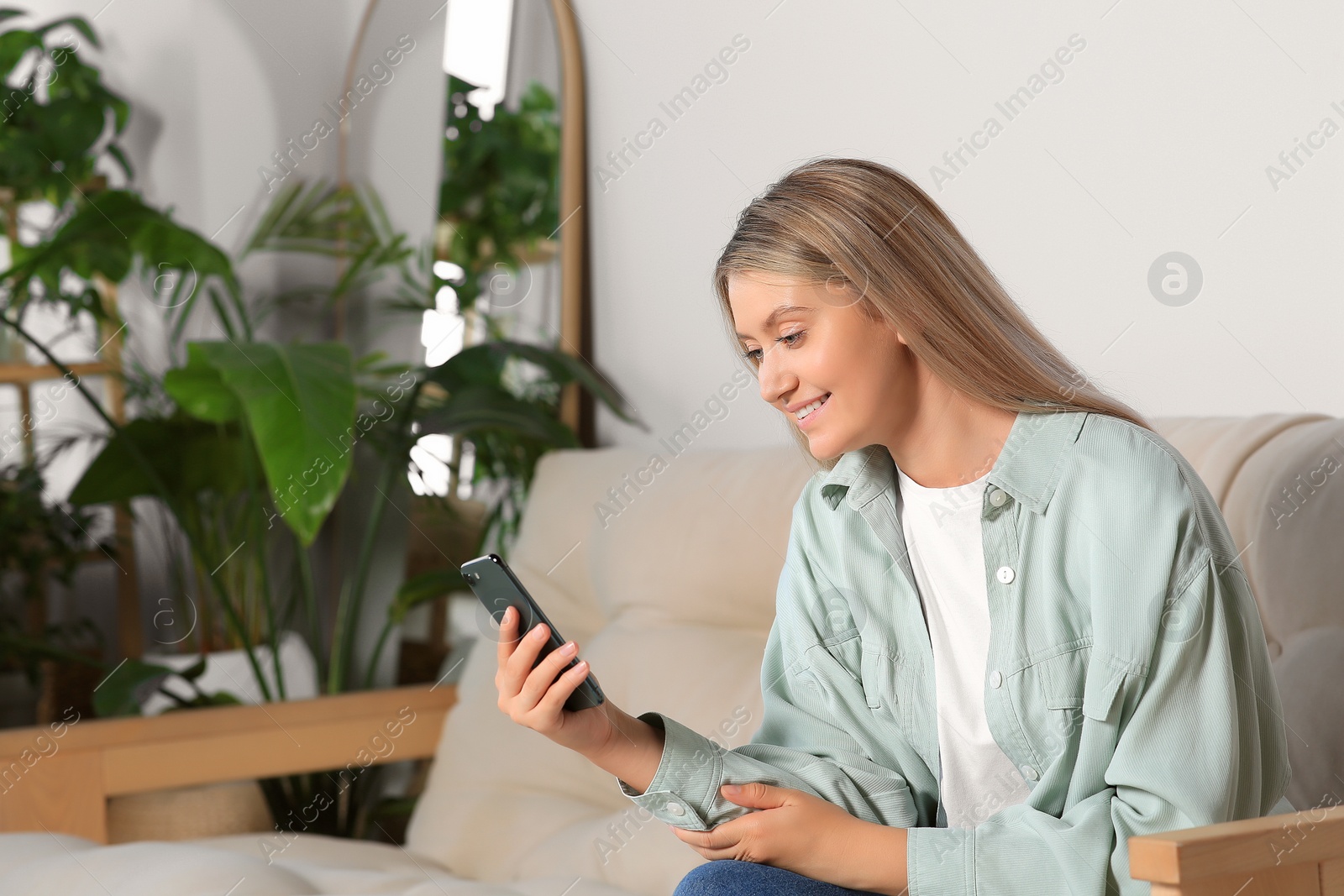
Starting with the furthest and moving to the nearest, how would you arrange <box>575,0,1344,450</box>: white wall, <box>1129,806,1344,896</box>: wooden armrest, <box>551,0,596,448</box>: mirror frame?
<box>551,0,596,448</box>: mirror frame → <box>575,0,1344,450</box>: white wall → <box>1129,806,1344,896</box>: wooden armrest

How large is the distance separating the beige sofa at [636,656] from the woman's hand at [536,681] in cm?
37

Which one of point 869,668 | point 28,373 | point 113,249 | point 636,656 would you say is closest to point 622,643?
point 636,656

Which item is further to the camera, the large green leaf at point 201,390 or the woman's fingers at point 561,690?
the large green leaf at point 201,390

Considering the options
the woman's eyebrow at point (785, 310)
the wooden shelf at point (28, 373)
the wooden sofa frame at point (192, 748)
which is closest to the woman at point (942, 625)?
the woman's eyebrow at point (785, 310)

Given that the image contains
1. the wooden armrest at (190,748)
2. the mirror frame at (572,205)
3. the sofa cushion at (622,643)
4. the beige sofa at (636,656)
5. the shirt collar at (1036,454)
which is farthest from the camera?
the mirror frame at (572,205)

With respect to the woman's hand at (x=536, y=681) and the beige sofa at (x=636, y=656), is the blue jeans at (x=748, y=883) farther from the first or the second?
the beige sofa at (x=636, y=656)

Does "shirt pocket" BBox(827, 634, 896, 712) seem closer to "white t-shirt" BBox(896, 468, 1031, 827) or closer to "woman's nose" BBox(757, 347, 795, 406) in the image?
"white t-shirt" BBox(896, 468, 1031, 827)

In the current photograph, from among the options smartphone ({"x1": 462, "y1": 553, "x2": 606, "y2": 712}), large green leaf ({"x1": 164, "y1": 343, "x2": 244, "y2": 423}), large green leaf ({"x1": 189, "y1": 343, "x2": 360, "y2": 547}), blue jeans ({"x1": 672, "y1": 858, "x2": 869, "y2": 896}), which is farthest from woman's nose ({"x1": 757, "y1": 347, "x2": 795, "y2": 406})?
large green leaf ({"x1": 164, "y1": 343, "x2": 244, "y2": 423})

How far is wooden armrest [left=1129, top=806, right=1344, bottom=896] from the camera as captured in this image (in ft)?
2.20

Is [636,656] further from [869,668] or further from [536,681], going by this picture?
[536,681]

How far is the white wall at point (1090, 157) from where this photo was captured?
125 cm

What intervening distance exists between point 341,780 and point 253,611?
14.5 inches

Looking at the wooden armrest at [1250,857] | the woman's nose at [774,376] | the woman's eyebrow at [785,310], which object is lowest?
the wooden armrest at [1250,857]

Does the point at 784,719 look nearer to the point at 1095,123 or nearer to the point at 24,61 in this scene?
the point at 1095,123
